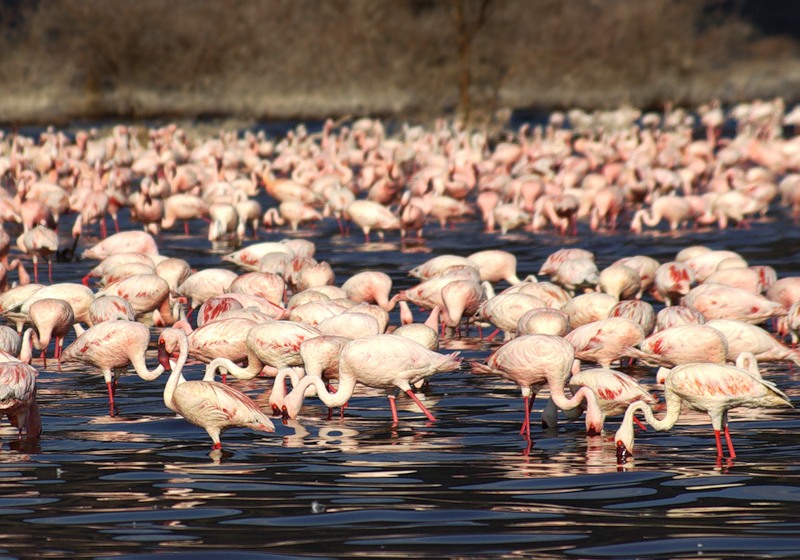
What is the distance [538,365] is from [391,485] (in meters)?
1.69

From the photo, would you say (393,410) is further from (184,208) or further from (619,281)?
(184,208)

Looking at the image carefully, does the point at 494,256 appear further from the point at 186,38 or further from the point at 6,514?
the point at 186,38

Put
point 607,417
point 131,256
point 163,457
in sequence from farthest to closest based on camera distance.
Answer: point 131,256, point 607,417, point 163,457

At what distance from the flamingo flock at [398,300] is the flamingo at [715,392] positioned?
12 mm

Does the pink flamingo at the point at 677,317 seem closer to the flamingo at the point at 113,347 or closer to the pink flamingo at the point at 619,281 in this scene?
the pink flamingo at the point at 619,281

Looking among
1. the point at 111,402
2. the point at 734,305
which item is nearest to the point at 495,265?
the point at 734,305

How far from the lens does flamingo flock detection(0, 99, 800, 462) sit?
792 centimetres

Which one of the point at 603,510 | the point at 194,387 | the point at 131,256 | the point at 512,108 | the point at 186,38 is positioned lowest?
the point at 603,510

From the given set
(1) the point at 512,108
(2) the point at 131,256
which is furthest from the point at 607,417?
(1) the point at 512,108

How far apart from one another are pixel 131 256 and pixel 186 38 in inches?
1335

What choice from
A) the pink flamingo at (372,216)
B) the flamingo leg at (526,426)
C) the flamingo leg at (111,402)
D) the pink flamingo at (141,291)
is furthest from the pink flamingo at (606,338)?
the pink flamingo at (372,216)

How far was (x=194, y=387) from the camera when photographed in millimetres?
7441

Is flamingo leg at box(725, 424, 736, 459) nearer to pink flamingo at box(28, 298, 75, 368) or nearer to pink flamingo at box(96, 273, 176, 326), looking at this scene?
pink flamingo at box(28, 298, 75, 368)

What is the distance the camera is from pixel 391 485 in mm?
6602
